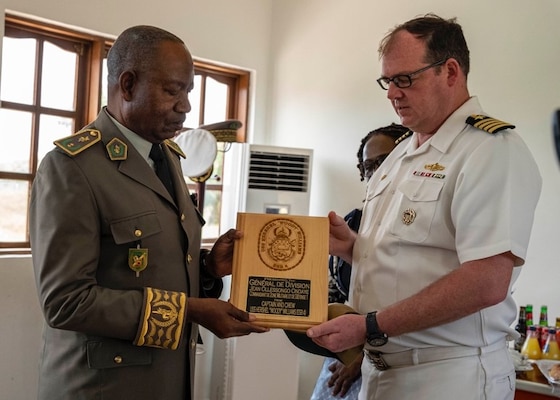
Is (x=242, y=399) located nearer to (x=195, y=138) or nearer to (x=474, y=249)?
(x=195, y=138)

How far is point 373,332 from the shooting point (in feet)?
4.54

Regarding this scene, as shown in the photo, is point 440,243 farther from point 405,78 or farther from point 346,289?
point 346,289

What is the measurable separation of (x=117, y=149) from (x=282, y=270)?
48 cm

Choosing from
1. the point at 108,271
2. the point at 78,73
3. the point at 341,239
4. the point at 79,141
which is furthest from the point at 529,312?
the point at 78,73

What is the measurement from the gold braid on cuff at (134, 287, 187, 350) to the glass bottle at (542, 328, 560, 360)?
1512mm

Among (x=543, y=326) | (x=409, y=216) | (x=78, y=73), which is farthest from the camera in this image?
(x=78, y=73)

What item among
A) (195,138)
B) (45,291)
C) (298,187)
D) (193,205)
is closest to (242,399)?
(298,187)

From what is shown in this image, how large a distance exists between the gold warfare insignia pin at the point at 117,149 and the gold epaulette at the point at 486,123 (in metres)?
0.81

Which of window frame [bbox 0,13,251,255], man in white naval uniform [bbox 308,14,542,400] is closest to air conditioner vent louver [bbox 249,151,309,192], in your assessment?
window frame [bbox 0,13,251,255]

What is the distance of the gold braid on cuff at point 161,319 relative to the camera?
135 cm

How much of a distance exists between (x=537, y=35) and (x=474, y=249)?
5.74 feet

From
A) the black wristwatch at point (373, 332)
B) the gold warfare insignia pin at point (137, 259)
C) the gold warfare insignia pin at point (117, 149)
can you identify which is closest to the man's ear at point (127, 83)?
the gold warfare insignia pin at point (117, 149)

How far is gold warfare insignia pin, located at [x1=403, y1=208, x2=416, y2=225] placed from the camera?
1459 millimetres

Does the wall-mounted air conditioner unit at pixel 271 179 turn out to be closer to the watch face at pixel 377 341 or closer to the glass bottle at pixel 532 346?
the glass bottle at pixel 532 346
